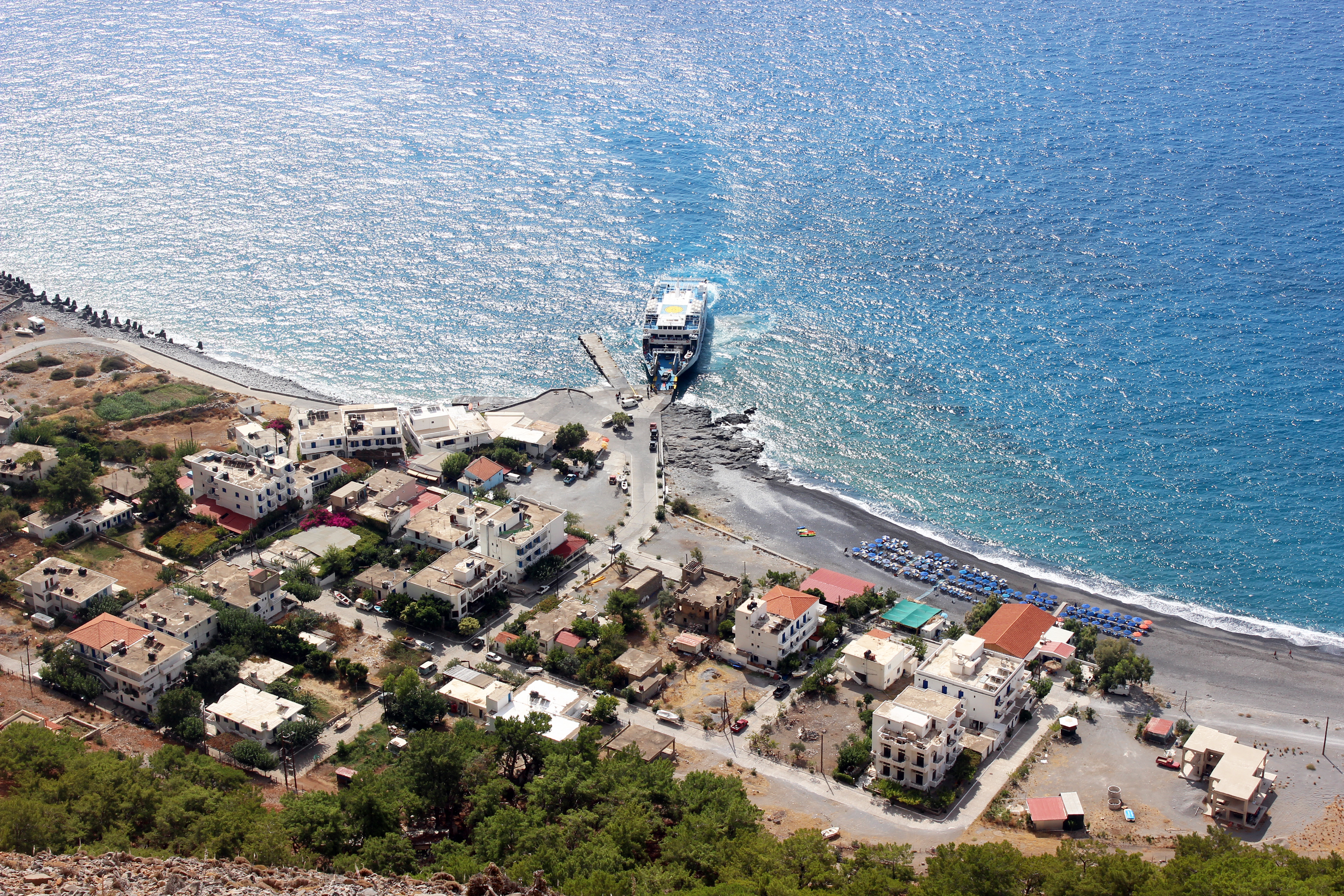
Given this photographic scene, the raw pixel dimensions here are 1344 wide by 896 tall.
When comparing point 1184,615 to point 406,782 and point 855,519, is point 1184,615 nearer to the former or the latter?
point 855,519

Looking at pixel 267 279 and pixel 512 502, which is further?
pixel 267 279

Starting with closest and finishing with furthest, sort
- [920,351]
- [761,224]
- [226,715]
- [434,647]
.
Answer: [226,715] → [434,647] → [920,351] → [761,224]

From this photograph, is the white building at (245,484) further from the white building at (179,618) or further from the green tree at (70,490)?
the white building at (179,618)

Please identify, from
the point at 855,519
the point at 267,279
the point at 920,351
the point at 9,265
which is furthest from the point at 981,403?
the point at 9,265

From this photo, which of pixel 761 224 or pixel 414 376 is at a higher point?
pixel 761 224

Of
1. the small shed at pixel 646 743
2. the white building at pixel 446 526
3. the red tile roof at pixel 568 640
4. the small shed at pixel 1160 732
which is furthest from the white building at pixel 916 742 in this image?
the white building at pixel 446 526

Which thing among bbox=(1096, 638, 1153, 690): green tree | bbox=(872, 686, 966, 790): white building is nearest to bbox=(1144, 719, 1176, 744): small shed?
bbox=(1096, 638, 1153, 690): green tree
